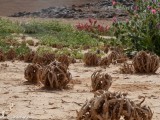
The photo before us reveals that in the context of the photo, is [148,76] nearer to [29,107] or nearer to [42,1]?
[29,107]

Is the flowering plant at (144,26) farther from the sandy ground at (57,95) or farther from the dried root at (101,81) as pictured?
the dried root at (101,81)

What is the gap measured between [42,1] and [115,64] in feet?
103

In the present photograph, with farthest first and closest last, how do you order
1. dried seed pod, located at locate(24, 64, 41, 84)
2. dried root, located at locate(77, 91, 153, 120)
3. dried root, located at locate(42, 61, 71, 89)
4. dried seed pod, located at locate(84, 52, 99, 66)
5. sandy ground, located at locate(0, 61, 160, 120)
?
dried seed pod, located at locate(84, 52, 99, 66) < dried seed pod, located at locate(24, 64, 41, 84) < dried root, located at locate(42, 61, 71, 89) < sandy ground, located at locate(0, 61, 160, 120) < dried root, located at locate(77, 91, 153, 120)

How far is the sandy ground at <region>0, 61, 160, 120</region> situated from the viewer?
19.0 feet

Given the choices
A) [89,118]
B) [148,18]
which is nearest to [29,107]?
[89,118]

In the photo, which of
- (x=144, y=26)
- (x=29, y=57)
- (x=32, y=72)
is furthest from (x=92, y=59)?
(x=32, y=72)

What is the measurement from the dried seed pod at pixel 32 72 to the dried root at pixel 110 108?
9.68ft

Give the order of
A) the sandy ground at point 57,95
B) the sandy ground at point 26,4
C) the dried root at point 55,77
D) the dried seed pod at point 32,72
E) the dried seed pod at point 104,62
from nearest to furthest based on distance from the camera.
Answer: the sandy ground at point 57,95, the dried root at point 55,77, the dried seed pod at point 32,72, the dried seed pod at point 104,62, the sandy ground at point 26,4

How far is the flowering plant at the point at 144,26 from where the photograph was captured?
11.9 metres

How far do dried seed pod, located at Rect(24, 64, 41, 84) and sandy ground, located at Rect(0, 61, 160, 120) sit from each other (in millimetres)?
163

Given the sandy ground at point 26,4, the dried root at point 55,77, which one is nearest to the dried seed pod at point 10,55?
the dried root at point 55,77

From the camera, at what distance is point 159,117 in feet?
18.7

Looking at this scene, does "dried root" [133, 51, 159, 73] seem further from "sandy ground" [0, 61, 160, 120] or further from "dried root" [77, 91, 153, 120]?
"dried root" [77, 91, 153, 120]

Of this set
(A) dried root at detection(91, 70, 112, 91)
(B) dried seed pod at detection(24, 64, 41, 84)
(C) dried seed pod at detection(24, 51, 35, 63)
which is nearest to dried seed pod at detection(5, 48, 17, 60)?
(C) dried seed pod at detection(24, 51, 35, 63)
